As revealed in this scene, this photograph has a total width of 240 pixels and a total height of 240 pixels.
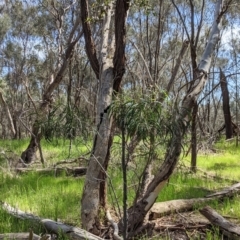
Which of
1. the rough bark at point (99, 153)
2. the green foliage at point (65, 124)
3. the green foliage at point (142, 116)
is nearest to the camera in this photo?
the green foliage at point (142, 116)

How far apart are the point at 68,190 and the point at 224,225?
3.29m

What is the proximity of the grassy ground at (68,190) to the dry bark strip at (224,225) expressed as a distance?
0.82m

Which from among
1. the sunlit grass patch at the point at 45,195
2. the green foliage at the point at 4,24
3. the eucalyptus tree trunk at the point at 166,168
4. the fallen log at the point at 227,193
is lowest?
the sunlit grass patch at the point at 45,195

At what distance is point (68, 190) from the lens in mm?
7070

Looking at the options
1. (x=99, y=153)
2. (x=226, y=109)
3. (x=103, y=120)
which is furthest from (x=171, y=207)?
(x=226, y=109)

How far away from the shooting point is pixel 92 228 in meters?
4.98

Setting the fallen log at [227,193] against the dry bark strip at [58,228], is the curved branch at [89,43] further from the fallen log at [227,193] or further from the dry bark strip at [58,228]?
the fallen log at [227,193]

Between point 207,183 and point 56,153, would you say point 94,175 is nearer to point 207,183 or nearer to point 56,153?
point 207,183

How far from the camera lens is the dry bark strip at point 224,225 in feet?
14.4

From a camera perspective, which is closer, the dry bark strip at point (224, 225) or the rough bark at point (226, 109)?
the dry bark strip at point (224, 225)

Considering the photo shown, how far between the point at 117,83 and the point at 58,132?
1.25 m

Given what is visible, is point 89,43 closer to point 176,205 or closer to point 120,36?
point 120,36

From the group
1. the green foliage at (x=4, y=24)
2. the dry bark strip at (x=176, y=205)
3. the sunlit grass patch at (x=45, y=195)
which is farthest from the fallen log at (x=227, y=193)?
the green foliage at (x=4, y=24)

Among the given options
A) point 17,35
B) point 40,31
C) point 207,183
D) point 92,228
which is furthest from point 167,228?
point 17,35
